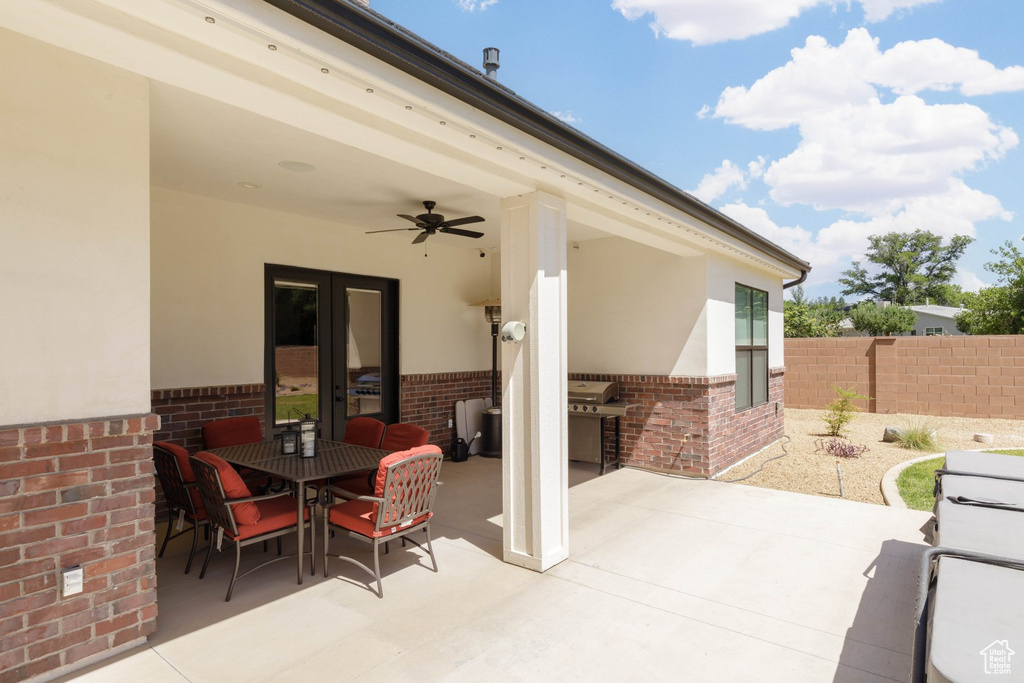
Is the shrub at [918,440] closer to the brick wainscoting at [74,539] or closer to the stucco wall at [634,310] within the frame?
the stucco wall at [634,310]

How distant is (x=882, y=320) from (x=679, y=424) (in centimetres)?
2808

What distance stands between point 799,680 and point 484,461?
214 inches

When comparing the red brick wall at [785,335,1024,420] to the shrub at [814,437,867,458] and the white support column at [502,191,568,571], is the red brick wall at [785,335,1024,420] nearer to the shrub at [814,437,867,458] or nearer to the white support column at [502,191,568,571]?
the shrub at [814,437,867,458]


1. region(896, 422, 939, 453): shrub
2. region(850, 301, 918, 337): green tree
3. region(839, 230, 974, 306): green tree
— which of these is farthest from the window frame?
region(839, 230, 974, 306): green tree

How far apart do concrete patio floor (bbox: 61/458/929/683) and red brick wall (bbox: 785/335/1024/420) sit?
8409mm

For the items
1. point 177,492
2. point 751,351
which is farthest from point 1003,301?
point 177,492

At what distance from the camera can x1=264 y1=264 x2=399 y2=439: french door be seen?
19.8 feet

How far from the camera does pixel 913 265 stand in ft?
131

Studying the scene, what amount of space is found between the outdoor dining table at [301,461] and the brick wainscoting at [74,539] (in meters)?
0.98

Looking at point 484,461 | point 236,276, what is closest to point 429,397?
point 484,461

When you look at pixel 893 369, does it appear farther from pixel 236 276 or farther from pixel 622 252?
pixel 236 276

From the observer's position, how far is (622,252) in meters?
7.21

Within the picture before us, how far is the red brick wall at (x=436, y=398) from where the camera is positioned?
748 cm

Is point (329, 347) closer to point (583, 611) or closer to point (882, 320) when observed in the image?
point (583, 611)
